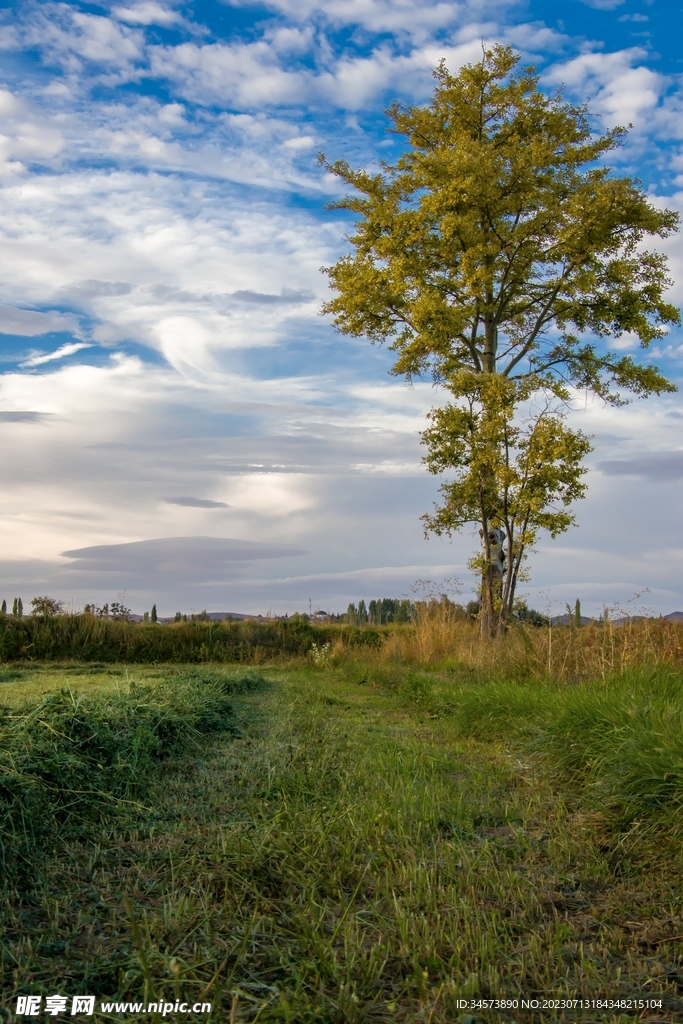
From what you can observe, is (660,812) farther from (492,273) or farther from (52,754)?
(492,273)

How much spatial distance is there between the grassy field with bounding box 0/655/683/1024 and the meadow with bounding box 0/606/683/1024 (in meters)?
0.01

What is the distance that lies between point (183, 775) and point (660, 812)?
293cm

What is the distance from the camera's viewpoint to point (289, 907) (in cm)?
282

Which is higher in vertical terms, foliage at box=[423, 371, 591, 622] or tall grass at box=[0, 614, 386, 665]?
foliage at box=[423, 371, 591, 622]

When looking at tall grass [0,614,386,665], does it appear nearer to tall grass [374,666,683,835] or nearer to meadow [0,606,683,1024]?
meadow [0,606,683,1024]

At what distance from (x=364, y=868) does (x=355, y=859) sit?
15 centimetres

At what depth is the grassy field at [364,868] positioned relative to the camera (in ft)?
7.60

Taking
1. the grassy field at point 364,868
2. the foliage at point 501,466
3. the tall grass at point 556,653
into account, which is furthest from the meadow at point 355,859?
the foliage at point 501,466

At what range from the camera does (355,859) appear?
3.27m

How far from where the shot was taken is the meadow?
7.59 feet

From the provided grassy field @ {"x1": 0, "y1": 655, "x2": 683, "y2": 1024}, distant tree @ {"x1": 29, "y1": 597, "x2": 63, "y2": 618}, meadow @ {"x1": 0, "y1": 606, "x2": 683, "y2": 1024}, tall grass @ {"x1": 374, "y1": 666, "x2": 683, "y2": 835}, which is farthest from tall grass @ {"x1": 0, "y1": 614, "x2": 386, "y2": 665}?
grassy field @ {"x1": 0, "y1": 655, "x2": 683, "y2": 1024}

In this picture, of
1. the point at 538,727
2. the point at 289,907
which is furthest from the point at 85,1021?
the point at 538,727

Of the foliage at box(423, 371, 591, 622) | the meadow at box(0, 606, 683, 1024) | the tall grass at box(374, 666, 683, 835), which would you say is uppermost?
the foliage at box(423, 371, 591, 622)

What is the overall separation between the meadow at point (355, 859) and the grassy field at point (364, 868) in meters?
0.01
